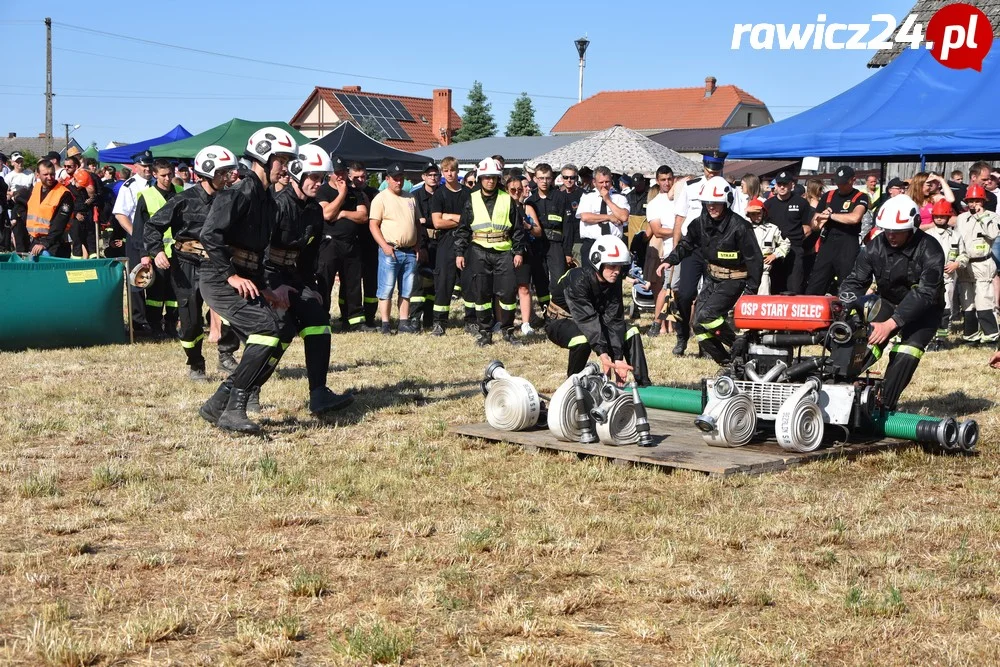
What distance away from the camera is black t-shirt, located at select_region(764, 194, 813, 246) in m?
14.8

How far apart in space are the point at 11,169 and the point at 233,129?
764 centimetres

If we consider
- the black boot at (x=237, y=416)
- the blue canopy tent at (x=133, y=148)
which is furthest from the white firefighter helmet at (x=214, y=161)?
the blue canopy tent at (x=133, y=148)

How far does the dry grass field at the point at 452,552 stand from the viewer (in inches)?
181

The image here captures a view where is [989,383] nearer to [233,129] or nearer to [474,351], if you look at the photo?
[474,351]

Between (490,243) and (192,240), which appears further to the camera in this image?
(490,243)

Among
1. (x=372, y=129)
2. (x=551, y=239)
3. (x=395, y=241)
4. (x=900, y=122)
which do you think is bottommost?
(x=395, y=241)

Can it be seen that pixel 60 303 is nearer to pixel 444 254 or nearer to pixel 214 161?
pixel 444 254

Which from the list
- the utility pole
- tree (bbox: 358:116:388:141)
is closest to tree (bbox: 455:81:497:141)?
tree (bbox: 358:116:388:141)

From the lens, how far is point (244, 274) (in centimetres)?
863

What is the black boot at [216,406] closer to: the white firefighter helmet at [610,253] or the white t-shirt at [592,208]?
the white firefighter helmet at [610,253]

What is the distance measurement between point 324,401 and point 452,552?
12.6 ft

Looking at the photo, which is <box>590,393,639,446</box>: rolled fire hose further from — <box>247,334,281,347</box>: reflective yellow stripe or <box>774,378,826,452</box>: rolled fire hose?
<box>247,334,281,347</box>: reflective yellow stripe

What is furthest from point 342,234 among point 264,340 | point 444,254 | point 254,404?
point 264,340

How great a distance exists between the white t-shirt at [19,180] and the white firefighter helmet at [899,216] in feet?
53.7
